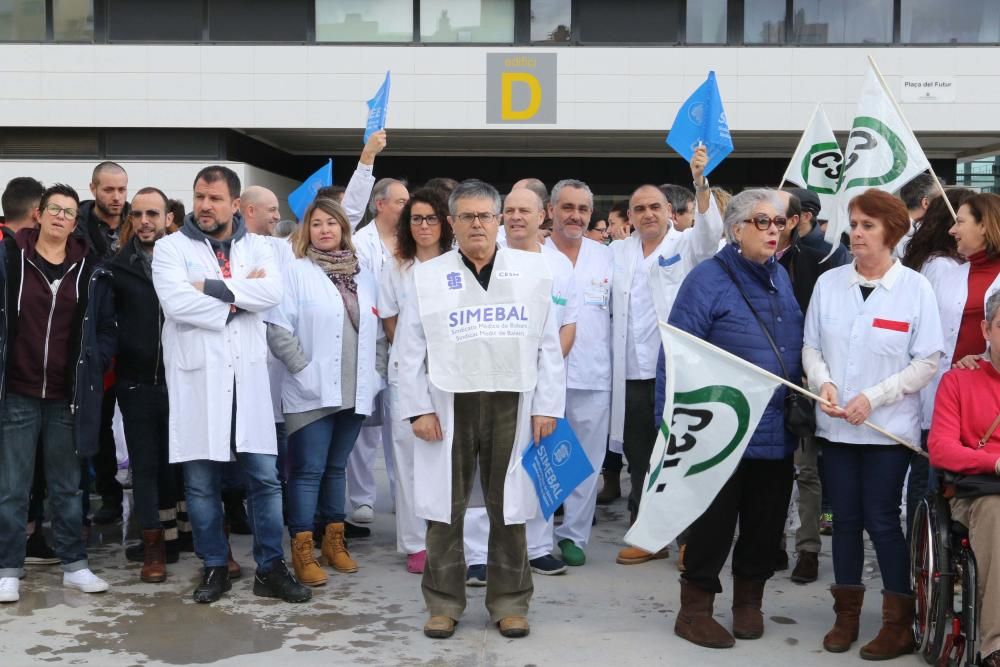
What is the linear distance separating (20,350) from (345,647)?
2.23 meters

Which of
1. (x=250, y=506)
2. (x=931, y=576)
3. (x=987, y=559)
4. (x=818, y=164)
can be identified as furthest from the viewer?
(x=818, y=164)

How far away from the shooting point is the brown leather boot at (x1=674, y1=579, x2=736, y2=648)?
509 centimetres

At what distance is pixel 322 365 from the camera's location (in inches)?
242

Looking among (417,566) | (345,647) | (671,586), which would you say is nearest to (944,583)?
(671,586)

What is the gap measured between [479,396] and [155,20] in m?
21.0

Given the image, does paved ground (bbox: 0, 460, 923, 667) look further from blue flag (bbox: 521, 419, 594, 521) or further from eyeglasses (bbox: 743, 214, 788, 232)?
eyeglasses (bbox: 743, 214, 788, 232)

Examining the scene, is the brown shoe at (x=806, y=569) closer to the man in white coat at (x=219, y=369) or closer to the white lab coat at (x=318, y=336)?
the white lab coat at (x=318, y=336)

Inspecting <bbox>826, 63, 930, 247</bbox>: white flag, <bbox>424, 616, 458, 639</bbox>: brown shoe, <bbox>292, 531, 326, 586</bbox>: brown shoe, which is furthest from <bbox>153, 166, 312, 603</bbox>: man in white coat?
<bbox>826, 63, 930, 247</bbox>: white flag

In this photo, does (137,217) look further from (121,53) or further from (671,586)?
(121,53)

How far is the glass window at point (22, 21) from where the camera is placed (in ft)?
78.5

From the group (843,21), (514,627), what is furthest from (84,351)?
(843,21)

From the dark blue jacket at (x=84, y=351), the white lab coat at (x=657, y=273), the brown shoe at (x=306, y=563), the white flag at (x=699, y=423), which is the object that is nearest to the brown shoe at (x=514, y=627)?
the white flag at (x=699, y=423)

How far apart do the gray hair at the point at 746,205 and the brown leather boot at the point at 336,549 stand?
2.69 meters

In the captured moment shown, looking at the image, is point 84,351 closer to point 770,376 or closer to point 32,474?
point 32,474
